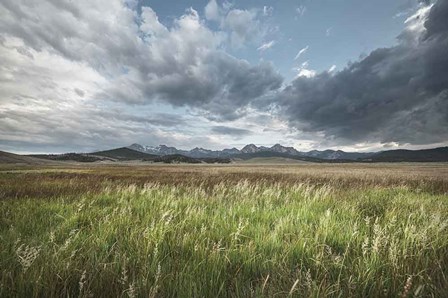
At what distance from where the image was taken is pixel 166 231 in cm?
450

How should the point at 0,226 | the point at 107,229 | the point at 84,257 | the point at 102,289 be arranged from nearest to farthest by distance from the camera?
the point at 102,289
the point at 84,257
the point at 107,229
the point at 0,226

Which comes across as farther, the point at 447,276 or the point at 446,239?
the point at 446,239

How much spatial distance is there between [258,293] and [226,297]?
0.32m

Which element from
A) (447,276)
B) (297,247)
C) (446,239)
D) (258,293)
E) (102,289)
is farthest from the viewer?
(446,239)

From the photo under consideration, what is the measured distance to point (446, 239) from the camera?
176 inches

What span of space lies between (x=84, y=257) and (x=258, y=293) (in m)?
2.19

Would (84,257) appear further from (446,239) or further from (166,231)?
(446,239)

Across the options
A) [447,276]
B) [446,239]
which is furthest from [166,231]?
[446,239]

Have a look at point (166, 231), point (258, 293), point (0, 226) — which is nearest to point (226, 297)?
point (258, 293)

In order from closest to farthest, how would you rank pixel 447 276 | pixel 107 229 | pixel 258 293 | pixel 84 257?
pixel 258 293, pixel 447 276, pixel 84 257, pixel 107 229

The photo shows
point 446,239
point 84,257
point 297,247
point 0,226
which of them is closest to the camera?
point 84,257

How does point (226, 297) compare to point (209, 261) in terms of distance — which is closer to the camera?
point (226, 297)

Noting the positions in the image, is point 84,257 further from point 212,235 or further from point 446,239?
point 446,239

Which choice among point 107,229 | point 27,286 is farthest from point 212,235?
point 27,286
